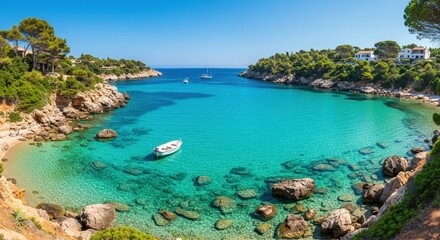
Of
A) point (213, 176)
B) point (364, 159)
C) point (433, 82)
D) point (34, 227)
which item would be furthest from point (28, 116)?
point (433, 82)

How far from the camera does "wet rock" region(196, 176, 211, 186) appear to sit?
Result: 2278 cm

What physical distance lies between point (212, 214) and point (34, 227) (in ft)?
31.8

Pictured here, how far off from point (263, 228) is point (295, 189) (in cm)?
440

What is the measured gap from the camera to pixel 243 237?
16078mm

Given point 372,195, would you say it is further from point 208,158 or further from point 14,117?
point 14,117

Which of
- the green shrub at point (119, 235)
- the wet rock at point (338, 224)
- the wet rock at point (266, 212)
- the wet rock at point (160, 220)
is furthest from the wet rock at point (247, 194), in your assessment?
the green shrub at point (119, 235)

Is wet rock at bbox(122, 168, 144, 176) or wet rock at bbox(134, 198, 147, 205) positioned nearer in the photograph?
wet rock at bbox(134, 198, 147, 205)

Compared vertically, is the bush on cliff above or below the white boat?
above

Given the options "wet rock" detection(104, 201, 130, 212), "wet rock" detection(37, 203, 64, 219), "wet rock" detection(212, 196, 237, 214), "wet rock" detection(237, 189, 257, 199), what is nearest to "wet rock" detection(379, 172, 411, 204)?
"wet rock" detection(237, 189, 257, 199)

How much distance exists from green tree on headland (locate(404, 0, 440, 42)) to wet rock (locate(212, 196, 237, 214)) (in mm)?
17924

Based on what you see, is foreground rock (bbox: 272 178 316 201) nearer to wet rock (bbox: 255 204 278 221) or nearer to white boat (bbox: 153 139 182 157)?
wet rock (bbox: 255 204 278 221)

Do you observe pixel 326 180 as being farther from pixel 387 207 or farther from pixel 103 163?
pixel 103 163

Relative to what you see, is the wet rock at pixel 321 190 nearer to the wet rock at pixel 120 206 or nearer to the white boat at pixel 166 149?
the wet rock at pixel 120 206

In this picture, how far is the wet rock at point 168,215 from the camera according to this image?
1780cm
